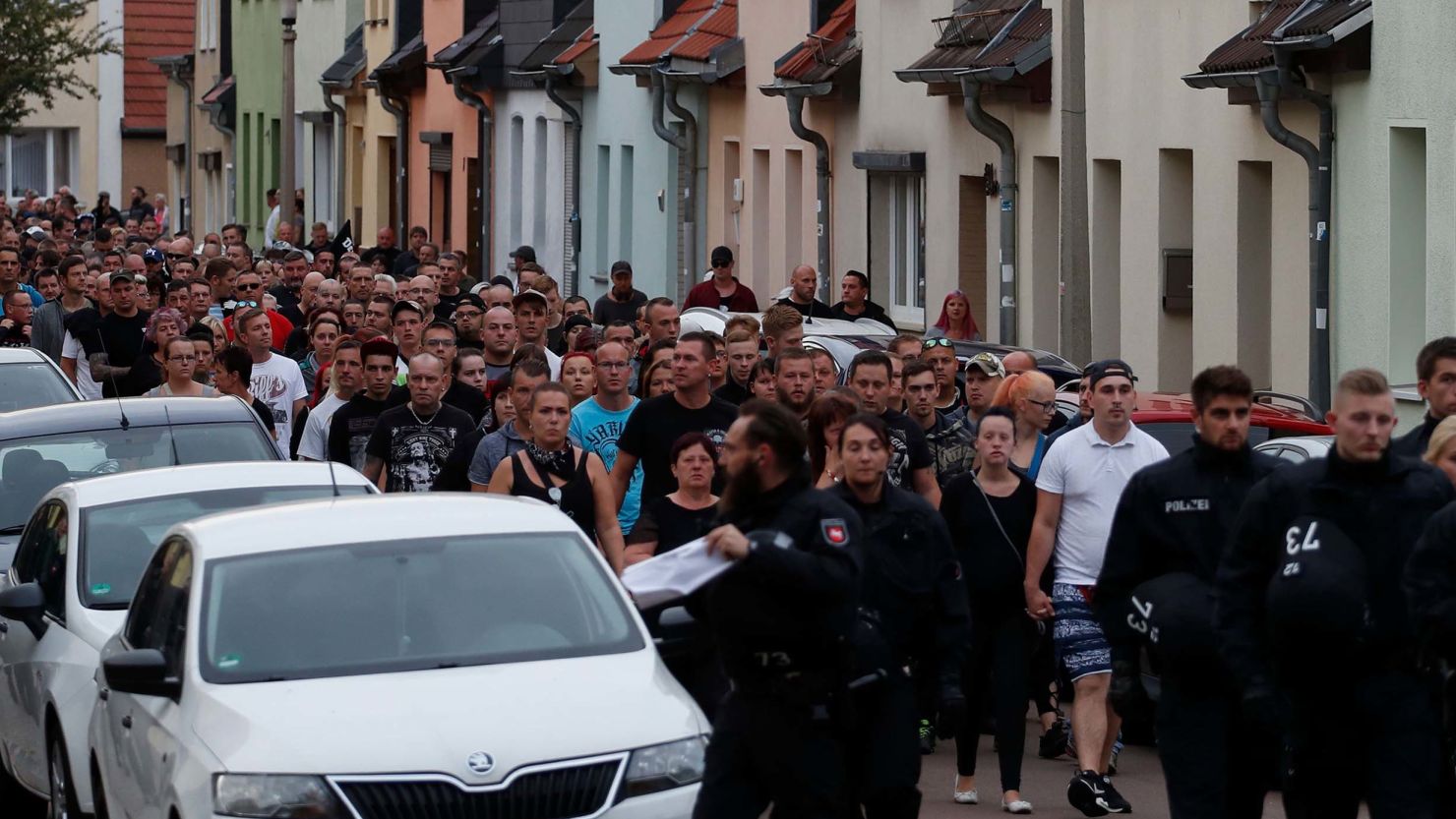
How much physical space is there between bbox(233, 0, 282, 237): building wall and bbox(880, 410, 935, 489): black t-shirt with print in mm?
42319

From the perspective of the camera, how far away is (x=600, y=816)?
7.60 metres

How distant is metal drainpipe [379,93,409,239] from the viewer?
4453 cm

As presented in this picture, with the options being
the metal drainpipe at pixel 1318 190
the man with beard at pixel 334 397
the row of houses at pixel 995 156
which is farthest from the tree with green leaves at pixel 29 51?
the man with beard at pixel 334 397

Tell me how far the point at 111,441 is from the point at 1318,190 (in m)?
8.23

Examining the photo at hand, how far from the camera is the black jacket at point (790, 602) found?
24.1ft

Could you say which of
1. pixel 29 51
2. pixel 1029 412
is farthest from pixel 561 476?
pixel 29 51

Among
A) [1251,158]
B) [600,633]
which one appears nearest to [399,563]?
[600,633]

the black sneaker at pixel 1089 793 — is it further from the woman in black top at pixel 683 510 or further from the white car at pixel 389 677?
the white car at pixel 389 677

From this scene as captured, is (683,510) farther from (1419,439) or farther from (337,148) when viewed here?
(337,148)

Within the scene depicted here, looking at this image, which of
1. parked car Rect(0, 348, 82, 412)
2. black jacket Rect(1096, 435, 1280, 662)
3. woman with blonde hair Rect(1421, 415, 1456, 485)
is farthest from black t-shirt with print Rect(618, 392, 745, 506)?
parked car Rect(0, 348, 82, 412)

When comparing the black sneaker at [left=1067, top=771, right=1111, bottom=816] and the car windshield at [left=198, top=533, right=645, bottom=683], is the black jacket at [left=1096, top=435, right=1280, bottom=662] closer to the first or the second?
the car windshield at [left=198, top=533, right=645, bottom=683]

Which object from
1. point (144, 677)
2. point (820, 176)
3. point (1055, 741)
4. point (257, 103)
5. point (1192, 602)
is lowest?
point (1055, 741)

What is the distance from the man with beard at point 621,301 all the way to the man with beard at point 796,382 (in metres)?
11.4

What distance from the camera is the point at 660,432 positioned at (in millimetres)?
11438
